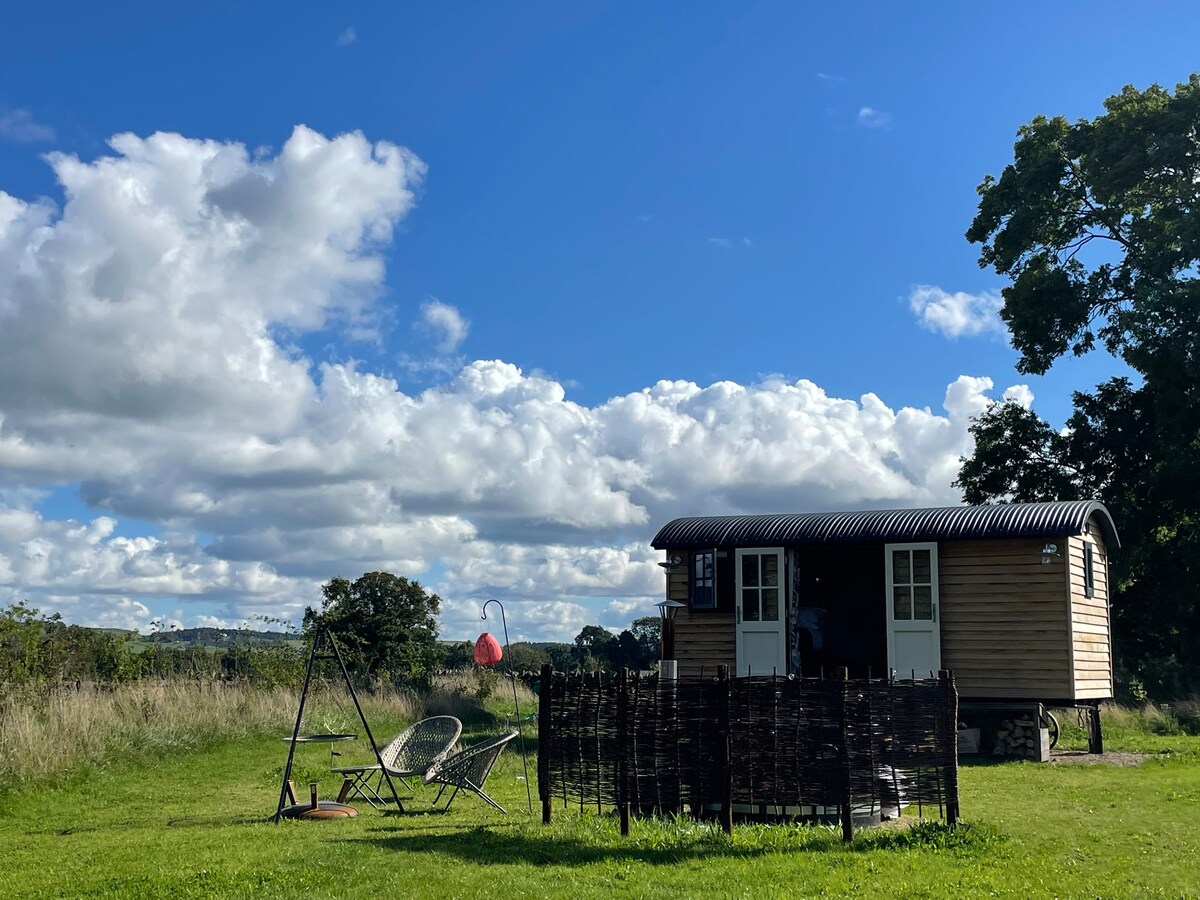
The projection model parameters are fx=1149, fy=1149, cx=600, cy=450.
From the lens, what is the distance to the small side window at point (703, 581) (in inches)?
677

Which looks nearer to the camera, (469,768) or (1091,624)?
(469,768)

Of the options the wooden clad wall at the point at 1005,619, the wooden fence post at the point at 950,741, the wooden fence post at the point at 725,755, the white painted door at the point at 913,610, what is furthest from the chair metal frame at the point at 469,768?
the wooden clad wall at the point at 1005,619

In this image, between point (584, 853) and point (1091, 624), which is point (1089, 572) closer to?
point (1091, 624)

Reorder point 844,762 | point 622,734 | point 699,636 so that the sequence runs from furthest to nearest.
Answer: point 699,636, point 622,734, point 844,762

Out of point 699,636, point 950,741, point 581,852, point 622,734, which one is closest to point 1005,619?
point 699,636

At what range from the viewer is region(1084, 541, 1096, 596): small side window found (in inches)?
637

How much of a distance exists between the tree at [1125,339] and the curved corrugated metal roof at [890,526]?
6459 millimetres

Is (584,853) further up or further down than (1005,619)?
further down

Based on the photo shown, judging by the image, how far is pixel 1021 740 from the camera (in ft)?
50.8

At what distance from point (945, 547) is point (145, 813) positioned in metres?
10.6

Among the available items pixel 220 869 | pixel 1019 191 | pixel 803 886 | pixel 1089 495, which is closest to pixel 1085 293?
pixel 1019 191

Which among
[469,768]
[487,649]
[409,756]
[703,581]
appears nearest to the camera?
→ [469,768]

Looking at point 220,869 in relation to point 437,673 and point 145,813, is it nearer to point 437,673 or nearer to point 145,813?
point 145,813

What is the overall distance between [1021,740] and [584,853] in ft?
31.0
